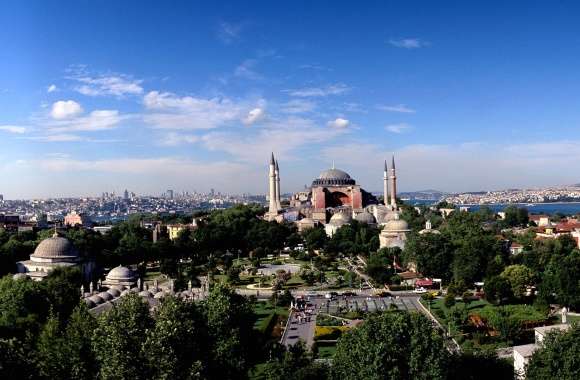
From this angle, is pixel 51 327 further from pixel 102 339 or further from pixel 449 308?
pixel 449 308

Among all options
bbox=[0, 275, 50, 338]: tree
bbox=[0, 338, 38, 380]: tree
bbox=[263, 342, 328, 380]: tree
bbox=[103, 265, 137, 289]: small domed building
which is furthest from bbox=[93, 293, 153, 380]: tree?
bbox=[103, 265, 137, 289]: small domed building

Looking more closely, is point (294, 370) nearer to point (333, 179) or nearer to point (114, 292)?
point (114, 292)

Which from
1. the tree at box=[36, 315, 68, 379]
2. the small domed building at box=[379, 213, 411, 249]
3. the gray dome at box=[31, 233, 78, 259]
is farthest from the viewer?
the small domed building at box=[379, 213, 411, 249]

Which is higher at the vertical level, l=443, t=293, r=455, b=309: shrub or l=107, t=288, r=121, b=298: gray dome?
l=107, t=288, r=121, b=298: gray dome

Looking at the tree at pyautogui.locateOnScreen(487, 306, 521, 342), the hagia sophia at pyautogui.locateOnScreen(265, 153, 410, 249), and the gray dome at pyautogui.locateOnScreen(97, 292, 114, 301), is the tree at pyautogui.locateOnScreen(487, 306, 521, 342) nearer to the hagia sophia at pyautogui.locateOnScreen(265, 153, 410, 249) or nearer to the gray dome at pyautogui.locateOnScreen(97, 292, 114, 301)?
the gray dome at pyautogui.locateOnScreen(97, 292, 114, 301)

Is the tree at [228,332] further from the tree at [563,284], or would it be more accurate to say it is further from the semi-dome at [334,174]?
the semi-dome at [334,174]

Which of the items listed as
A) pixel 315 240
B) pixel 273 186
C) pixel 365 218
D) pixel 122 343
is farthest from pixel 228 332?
pixel 273 186
